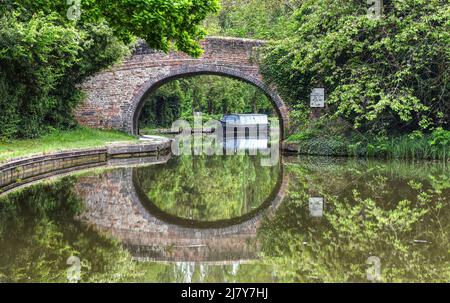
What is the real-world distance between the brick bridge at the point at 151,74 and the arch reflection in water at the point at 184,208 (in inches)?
277

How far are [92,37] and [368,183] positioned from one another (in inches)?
394

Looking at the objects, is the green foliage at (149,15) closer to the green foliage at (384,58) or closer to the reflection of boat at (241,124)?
the green foliage at (384,58)

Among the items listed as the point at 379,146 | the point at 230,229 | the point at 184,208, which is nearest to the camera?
the point at 230,229

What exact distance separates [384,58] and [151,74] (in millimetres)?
8047

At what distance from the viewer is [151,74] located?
20156 mm

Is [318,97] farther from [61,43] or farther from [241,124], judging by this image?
[241,124]

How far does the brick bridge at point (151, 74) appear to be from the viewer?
20.0m

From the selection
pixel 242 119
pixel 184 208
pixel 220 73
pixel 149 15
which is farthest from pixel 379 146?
pixel 242 119

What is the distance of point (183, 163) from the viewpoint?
15070 millimetres

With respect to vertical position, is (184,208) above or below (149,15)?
below

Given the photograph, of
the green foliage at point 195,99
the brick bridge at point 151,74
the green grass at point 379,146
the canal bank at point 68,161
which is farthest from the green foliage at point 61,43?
the green foliage at point 195,99

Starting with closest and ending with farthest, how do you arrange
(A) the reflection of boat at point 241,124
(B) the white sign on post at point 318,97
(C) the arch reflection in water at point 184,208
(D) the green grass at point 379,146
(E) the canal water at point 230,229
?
1. (E) the canal water at point 230,229
2. (C) the arch reflection in water at point 184,208
3. (D) the green grass at point 379,146
4. (B) the white sign on post at point 318,97
5. (A) the reflection of boat at point 241,124

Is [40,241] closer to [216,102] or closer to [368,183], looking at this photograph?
[368,183]
